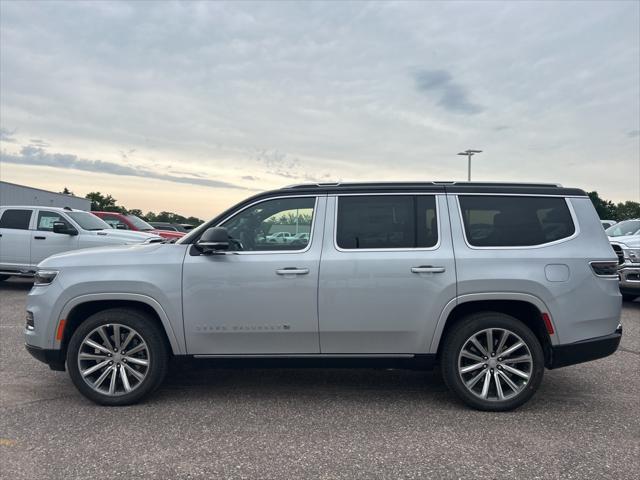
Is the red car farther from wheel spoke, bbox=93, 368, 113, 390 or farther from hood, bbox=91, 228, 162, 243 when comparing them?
wheel spoke, bbox=93, 368, 113, 390

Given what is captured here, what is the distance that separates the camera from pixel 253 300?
4.19 m

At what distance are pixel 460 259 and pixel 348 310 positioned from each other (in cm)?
101

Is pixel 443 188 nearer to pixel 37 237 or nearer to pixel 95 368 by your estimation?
pixel 95 368

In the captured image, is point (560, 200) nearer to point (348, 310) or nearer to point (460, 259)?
point (460, 259)

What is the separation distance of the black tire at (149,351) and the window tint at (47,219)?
777cm

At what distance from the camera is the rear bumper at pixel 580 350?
4.18 m

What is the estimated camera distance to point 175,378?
506 centimetres

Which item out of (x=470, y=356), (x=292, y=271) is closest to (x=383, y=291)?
(x=292, y=271)

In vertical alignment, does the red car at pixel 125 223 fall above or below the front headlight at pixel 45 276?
above

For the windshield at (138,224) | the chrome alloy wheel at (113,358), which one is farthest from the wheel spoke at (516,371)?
the windshield at (138,224)

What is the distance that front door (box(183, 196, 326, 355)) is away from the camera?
418cm

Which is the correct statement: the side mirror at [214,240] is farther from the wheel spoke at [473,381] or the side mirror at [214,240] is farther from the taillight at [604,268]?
the taillight at [604,268]

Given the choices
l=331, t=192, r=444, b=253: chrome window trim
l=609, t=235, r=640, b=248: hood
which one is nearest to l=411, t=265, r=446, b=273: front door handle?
Result: l=331, t=192, r=444, b=253: chrome window trim

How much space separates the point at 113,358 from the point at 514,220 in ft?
11.8
